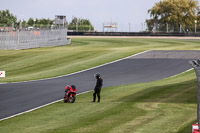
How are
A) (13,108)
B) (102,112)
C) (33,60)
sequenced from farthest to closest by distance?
(33,60) → (13,108) → (102,112)

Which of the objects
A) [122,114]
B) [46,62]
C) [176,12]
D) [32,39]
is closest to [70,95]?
[122,114]

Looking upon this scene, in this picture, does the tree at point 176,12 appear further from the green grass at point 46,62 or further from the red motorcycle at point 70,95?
the red motorcycle at point 70,95

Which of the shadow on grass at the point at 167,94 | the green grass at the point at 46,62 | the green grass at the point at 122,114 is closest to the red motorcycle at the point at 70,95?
the green grass at the point at 122,114

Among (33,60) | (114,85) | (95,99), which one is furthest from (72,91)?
(33,60)

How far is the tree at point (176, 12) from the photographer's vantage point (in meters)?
157

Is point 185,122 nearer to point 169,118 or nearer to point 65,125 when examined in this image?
point 169,118

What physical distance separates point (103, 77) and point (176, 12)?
122311 mm

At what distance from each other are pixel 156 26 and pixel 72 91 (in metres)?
148

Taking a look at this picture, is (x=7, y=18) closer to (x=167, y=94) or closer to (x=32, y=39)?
(x=32, y=39)

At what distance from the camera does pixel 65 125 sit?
60.9ft

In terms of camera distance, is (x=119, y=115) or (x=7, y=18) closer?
(x=119, y=115)

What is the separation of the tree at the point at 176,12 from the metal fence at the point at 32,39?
79458 millimetres

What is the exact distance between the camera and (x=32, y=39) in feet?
234

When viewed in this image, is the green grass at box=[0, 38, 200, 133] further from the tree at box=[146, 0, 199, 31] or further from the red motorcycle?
the tree at box=[146, 0, 199, 31]
